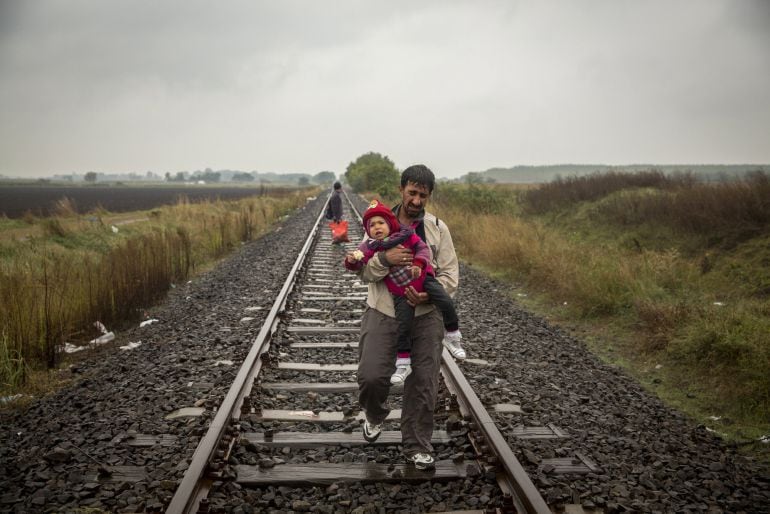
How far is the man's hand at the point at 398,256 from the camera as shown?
289 cm

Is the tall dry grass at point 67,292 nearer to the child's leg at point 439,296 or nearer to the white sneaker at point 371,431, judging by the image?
the white sneaker at point 371,431

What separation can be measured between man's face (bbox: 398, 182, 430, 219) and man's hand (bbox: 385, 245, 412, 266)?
0.89 ft

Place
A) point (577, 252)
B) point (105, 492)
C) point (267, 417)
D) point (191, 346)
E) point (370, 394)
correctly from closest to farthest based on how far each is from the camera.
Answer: point (105, 492) < point (370, 394) < point (267, 417) < point (191, 346) < point (577, 252)

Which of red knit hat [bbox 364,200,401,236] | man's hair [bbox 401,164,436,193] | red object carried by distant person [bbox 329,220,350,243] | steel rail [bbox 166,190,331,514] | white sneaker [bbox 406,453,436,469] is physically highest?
man's hair [bbox 401,164,436,193]

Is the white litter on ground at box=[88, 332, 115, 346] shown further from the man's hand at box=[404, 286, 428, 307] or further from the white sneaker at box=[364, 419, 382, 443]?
the man's hand at box=[404, 286, 428, 307]

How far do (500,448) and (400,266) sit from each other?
4.43 feet

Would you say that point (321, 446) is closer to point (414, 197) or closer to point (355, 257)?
point (355, 257)

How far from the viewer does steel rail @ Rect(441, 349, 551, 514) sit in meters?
2.76

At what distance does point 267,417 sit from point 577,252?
798cm

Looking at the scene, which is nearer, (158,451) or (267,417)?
(158,451)

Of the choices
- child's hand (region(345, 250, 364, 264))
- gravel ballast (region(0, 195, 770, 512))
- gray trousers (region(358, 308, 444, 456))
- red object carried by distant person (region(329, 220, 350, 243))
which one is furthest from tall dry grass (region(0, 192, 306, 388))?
child's hand (region(345, 250, 364, 264))

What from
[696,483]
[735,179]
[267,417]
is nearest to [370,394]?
[267,417]

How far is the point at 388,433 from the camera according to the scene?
3672mm

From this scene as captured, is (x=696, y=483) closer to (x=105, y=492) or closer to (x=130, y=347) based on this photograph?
(x=105, y=492)
